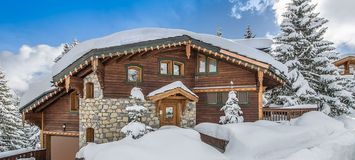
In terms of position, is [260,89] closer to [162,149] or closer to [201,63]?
[201,63]

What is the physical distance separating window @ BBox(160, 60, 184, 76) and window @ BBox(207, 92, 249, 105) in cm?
232

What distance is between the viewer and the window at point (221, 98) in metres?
17.0

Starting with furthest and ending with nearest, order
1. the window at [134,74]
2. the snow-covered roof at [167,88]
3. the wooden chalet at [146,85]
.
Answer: the window at [134,74], the snow-covered roof at [167,88], the wooden chalet at [146,85]

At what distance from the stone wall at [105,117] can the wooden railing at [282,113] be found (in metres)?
7.28

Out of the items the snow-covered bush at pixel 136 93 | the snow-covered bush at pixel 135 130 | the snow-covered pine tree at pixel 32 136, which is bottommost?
the snow-covered pine tree at pixel 32 136

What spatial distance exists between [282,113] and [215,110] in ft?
12.7

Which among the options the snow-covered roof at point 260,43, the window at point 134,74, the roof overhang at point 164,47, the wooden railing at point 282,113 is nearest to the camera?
the roof overhang at point 164,47

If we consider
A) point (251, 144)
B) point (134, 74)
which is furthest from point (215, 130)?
point (134, 74)

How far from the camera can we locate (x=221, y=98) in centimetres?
1734

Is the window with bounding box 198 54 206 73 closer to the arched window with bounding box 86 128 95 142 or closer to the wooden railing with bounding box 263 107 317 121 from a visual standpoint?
the wooden railing with bounding box 263 107 317 121

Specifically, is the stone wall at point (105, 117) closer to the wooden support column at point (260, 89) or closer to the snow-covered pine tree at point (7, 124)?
the wooden support column at point (260, 89)

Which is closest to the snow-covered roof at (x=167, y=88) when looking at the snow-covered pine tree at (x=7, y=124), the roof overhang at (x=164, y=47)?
the roof overhang at (x=164, y=47)

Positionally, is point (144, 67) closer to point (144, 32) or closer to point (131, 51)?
point (131, 51)

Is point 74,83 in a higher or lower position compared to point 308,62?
lower
